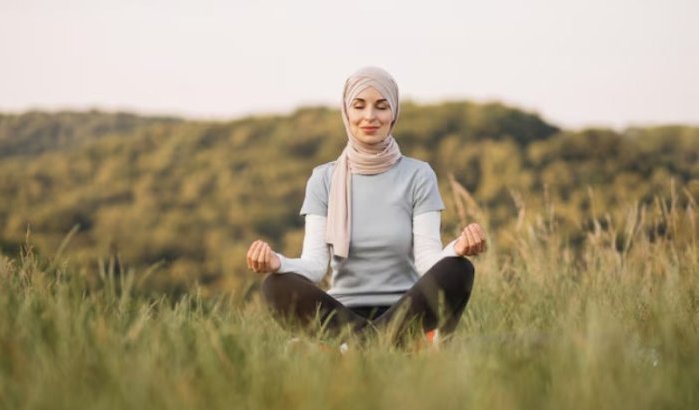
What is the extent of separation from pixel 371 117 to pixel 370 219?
0.39 metres

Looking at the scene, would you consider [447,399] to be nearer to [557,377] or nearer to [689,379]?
[557,377]

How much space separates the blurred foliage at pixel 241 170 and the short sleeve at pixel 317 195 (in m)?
15.1

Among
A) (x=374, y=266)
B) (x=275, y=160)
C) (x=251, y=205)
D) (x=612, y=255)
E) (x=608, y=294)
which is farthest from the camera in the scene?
(x=275, y=160)

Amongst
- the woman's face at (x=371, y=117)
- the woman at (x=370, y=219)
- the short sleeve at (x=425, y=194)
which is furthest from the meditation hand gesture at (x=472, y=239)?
the woman's face at (x=371, y=117)

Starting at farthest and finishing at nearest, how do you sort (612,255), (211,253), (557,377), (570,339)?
(211,253) → (612,255) → (570,339) → (557,377)

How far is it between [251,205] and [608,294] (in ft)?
78.6

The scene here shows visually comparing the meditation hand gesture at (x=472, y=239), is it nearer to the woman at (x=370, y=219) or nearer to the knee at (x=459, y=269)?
the knee at (x=459, y=269)

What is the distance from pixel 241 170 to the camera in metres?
31.6

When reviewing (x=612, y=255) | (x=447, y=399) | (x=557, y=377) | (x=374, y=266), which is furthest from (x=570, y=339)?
(x=612, y=255)

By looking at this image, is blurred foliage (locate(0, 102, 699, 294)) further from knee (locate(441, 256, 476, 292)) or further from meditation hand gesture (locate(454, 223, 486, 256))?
meditation hand gesture (locate(454, 223, 486, 256))

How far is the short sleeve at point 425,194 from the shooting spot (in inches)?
135

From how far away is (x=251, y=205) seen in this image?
27500 mm

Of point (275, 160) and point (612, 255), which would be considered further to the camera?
point (275, 160)

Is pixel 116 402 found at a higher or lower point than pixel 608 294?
higher
